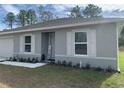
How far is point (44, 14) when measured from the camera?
38.8 m

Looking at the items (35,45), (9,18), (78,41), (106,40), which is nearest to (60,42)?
(78,41)

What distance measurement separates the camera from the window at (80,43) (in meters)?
10.5

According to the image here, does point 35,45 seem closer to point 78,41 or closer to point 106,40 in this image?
point 78,41

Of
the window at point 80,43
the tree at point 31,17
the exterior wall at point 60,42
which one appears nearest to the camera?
the window at point 80,43

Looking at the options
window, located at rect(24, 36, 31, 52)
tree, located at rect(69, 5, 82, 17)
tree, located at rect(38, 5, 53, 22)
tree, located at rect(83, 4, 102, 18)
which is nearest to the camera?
window, located at rect(24, 36, 31, 52)

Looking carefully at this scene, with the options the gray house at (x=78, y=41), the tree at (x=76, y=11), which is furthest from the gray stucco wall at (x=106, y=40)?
the tree at (x=76, y=11)

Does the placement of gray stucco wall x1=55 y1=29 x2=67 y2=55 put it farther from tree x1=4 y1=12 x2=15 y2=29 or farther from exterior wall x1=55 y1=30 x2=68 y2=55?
tree x1=4 y1=12 x2=15 y2=29

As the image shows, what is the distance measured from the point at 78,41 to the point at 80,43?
21 cm

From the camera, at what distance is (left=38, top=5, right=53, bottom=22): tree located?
38.6 m

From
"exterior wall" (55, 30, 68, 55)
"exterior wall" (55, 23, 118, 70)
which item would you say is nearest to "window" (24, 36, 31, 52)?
"exterior wall" (55, 30, 68, 55)

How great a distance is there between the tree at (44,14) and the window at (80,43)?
28.4 meters

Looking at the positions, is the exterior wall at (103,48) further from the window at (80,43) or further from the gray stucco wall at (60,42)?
the window at (80,43)

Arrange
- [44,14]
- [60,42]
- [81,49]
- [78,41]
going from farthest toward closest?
1. [44,14]
2. [60,42]
3. [78,41]
4. [81,49]

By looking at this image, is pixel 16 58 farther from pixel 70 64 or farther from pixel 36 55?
pixel 70 64
